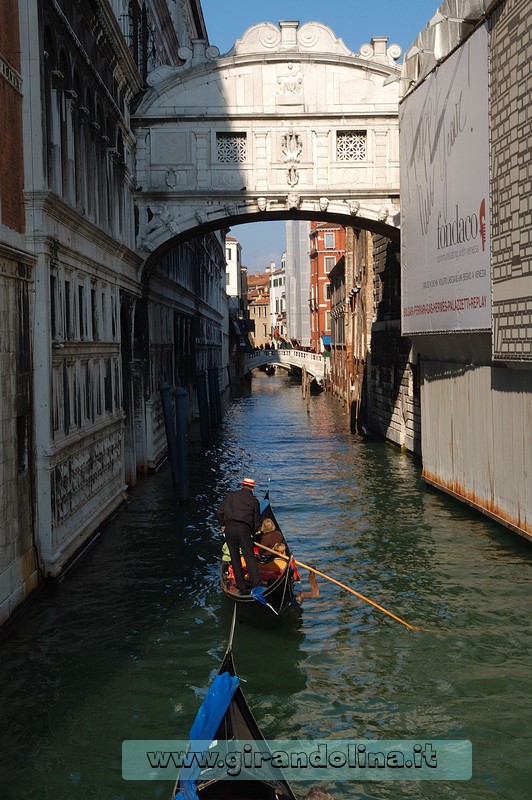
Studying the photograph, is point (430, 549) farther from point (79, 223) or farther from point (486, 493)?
point (79, 223)

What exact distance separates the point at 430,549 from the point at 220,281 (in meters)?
40.1

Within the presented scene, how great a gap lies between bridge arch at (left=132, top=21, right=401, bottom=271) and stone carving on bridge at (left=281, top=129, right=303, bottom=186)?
2 cm

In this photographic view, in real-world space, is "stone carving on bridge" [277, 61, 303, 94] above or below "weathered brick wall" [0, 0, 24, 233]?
above

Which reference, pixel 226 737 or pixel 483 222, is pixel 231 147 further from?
pixel 226 737

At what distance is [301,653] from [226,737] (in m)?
3.33

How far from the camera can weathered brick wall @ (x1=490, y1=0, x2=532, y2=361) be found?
11195 mm

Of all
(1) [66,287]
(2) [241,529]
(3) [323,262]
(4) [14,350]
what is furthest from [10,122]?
(3) [323,262]

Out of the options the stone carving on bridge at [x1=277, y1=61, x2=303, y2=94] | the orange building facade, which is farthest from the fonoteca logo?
the orange building facade

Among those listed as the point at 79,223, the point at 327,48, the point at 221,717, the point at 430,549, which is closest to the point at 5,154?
the point at 79,223

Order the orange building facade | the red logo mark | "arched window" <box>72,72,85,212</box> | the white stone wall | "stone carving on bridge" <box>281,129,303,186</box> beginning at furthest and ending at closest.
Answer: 1. the orange building facade
2. "stone carving on bridge" <box>281,129,303,186</box>
3. the red logo mark
4. "arched window" <box>72,72,85,212</box>
5. the white stone wall

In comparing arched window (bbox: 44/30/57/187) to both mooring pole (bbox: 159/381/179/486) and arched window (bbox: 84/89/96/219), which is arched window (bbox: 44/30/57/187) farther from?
mooring pole (bbox: 159/381/179/486)

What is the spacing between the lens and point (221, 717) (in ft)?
17.6

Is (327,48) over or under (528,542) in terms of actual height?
over

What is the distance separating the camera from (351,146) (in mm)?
18562
